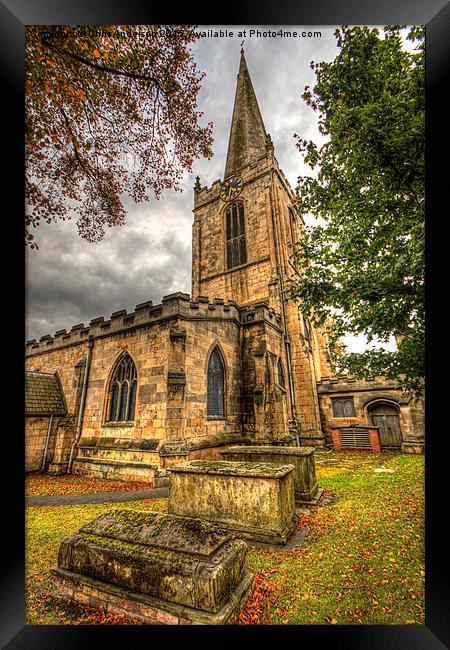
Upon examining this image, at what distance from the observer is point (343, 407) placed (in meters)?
17.6

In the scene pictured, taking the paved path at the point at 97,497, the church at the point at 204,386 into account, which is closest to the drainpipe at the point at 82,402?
the church at the point at 204,386

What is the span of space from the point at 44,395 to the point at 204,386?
324 inches

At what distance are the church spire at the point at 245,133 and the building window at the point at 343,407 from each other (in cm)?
1897

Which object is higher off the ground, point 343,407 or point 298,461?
point 343,407

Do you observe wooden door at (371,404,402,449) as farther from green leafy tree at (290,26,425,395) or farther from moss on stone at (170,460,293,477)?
moss on stone at (170,460,293,477)

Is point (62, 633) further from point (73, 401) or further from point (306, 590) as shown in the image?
point (73, 401)

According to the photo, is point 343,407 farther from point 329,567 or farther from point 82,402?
point 329,567

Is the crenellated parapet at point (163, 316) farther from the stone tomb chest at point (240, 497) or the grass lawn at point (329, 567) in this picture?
the grass lawn at point (329, 567)

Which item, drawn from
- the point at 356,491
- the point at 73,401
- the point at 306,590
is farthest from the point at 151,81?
the point at 73,401

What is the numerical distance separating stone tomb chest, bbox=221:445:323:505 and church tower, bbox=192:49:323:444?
7.70 meters

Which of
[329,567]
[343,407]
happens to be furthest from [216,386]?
[343,407]

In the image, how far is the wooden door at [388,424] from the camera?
51.9 ft

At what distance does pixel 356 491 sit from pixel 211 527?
6189 millimetres

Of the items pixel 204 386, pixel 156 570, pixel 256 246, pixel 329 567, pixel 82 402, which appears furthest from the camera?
pixel 256 246
